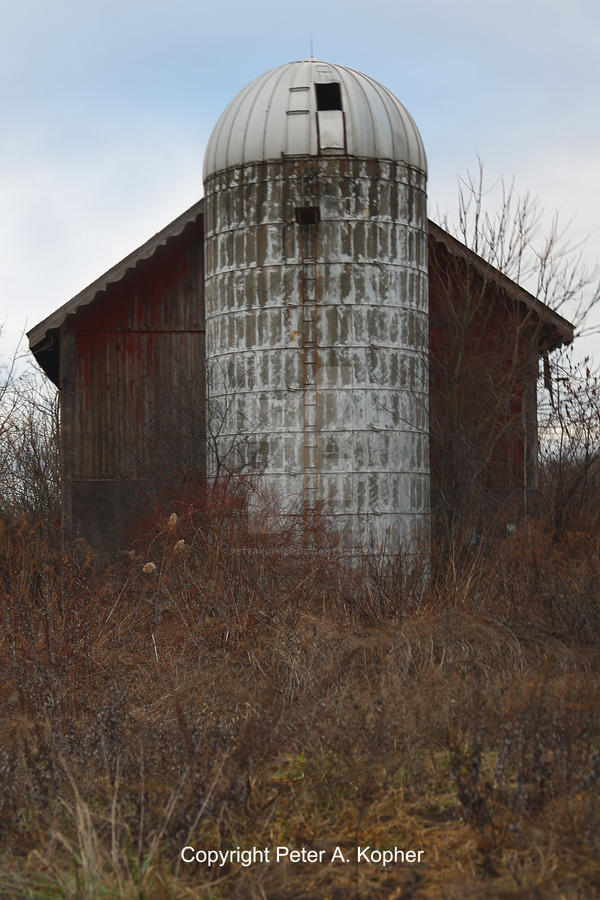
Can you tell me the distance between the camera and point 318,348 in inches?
553

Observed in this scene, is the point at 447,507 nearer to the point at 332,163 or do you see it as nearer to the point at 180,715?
the point at 332,163

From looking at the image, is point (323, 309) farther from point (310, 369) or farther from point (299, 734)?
point (299, 734)

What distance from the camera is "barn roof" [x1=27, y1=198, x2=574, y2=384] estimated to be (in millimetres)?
16578

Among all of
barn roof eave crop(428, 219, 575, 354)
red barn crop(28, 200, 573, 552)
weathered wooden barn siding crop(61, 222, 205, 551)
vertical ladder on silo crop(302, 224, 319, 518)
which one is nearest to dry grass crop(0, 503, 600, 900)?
vertical ladder on silo crop(302, 224, 319, 518)

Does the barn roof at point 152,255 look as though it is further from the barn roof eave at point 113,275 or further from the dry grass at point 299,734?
the dry grass at point 299,734

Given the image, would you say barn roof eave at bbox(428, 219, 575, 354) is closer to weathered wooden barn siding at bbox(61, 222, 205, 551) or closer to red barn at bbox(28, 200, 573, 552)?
red barn at bbox(28, 200, 573, 552)

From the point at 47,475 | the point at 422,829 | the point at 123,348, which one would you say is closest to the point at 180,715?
the point at 422,829

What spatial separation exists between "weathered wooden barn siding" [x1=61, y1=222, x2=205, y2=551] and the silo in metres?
2.32

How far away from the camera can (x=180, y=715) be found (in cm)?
491

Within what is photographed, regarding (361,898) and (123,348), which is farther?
(123,348)

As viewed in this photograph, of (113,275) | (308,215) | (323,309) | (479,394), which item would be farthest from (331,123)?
(479,394)

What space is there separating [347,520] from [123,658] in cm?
649

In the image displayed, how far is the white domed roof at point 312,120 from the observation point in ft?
Answer: 47.1

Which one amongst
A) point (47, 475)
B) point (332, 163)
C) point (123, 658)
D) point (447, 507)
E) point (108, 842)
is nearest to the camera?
point (108, 842)
